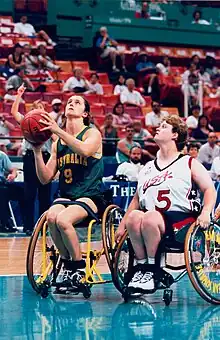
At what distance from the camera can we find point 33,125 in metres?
6.49

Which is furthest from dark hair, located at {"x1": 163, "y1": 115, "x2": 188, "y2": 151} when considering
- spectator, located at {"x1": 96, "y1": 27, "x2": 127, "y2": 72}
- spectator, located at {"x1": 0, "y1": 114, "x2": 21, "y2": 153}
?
spectator, located at {"x1": 96, "y1": 27, "x2": 127, "y2": 72}

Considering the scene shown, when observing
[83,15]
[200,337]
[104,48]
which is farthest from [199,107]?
[200,337]

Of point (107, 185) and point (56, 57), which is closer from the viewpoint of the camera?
point (107, 185)

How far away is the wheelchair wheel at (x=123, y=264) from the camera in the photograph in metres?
6.32

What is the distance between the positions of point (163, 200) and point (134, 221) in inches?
12.5

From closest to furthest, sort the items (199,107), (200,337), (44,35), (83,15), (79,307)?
(200,337), (79,307), (199,107), (44,35), (83,15)

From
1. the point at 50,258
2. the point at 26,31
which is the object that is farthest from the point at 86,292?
the point at 26,31

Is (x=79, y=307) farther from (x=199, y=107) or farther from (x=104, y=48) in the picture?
(x=104, y=48)

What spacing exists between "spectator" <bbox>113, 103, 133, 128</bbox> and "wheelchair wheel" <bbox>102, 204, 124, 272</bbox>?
9.78 metres

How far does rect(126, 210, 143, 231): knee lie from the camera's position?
6070 mm

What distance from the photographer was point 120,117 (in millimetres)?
16797

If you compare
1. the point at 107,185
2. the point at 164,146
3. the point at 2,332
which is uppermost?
the point at 164,146

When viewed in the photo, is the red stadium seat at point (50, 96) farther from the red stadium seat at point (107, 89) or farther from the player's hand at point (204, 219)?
→ the player's hand at point (204, 219)

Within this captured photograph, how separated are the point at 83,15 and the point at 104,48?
1.66 meters
